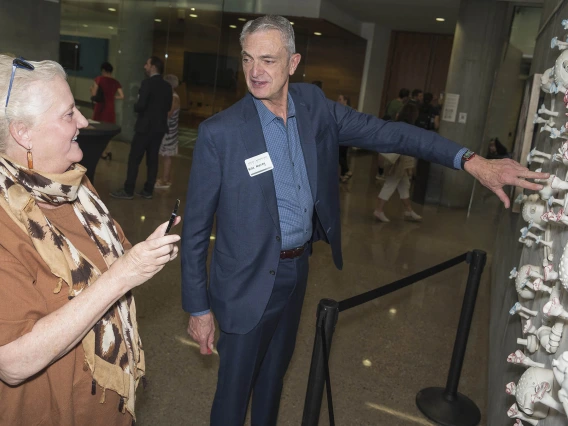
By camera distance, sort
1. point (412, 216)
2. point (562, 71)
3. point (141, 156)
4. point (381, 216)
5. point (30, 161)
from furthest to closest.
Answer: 1. point (412, 216)
2. point (381, 216)
3. point (141, 156)
4. point (562, 71)
5. point (30, 161)

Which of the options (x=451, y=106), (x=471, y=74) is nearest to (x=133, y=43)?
(x=451, y=106)

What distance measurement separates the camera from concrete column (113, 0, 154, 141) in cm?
1103

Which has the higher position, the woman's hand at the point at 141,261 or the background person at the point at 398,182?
the woman's hand at the point at 141,261

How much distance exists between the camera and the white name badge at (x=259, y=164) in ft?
7.07

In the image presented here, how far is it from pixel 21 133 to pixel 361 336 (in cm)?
322

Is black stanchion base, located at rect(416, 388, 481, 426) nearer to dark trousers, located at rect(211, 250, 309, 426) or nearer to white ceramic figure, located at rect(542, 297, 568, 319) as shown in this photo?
dark trousers, located at rect(211, 250, 309, 426)

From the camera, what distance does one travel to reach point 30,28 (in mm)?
6883

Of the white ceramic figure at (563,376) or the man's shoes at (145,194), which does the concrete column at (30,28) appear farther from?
the white ceramic figure at (563,376)

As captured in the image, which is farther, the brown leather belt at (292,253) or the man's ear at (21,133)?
the brown leather belt at (292,253)

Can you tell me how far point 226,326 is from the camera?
2283mm

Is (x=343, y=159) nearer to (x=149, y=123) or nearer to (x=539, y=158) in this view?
(x=149, y=123)

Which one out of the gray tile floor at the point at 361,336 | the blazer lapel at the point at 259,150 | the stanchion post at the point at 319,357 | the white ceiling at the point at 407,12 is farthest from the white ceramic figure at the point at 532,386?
the white ceiling at the point at 407,12

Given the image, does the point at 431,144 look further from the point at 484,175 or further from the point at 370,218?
the point at 370,218

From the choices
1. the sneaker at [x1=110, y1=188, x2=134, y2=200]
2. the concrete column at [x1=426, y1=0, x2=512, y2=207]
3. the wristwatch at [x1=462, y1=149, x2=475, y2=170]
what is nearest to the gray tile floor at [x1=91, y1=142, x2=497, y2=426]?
the sneaker at [x1=110, y1=188, x2=134, y2=200]
